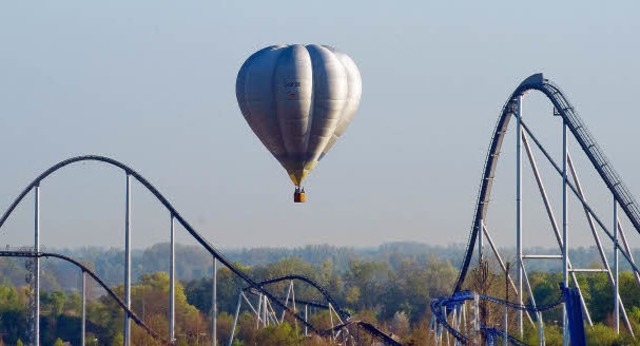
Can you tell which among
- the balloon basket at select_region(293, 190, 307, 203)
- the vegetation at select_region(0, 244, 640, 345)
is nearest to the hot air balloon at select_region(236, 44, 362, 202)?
the balloon basket at select_region(293, 190, 307, 203)

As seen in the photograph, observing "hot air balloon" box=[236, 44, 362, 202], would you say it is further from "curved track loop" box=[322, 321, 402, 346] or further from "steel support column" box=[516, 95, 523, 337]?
"steel support column" box=[516, 95, 523, 337]

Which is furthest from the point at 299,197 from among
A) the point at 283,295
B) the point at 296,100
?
the point at 283,295

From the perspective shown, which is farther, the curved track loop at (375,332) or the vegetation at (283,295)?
the vegetation at (283,295)

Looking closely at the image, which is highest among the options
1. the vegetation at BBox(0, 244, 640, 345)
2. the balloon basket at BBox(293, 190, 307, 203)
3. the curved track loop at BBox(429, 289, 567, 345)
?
the balloon basket at BBox(293, 190, 307, 203)

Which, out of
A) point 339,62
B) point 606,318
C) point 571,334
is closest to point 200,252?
point 606,318

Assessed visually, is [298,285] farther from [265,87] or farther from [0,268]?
[265,87]

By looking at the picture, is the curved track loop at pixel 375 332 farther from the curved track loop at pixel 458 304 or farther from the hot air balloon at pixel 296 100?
the hot air balloon at pixel 296 100

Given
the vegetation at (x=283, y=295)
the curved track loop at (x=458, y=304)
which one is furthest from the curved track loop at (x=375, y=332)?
the curved track loop at (x=458, y=304)

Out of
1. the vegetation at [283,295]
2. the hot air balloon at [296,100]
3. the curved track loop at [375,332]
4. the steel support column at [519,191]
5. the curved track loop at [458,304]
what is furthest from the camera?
the vegetation at [283,295]

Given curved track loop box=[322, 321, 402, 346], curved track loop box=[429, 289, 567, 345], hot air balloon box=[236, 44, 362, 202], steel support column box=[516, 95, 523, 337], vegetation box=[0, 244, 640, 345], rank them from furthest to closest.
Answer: vegetation box=[0, 244, 640, 345]
curved track loop box=[322, 321, 402, 346]
hot air balloon box=[236, 44, 362, 202]
steel support column box=[516, 95, 523, 337]
curved track loop box=[429, 289, 567, 345]

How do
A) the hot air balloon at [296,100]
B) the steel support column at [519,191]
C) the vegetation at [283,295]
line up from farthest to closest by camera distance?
the vegetation at [283,295], the hot air balloon at [296,100], the steel support column at [519,191]
